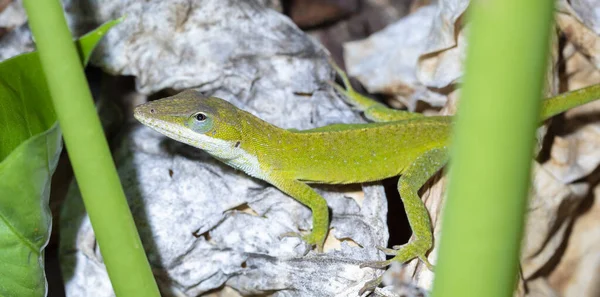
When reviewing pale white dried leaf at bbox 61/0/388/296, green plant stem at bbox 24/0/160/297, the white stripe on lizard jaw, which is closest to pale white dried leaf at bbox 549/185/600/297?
pale white dried leaf at bbox 61/0/388/296

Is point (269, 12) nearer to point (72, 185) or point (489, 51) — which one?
point (72, 185)

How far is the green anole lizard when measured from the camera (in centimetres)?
248

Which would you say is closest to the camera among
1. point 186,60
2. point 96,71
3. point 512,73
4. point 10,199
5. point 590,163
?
point 512,73

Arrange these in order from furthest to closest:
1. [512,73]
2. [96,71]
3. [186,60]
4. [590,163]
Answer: [96,71]
[186,60]
[590,163]
[512,73]

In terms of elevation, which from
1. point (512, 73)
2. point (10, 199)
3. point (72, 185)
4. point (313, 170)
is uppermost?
point (512, 73)

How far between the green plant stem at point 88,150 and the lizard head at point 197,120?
95cm

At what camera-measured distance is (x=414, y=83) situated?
3213 mm

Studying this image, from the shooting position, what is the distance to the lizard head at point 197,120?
8.05 ft

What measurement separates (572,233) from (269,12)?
74.9 inches

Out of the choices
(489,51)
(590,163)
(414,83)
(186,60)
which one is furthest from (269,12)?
(489,51)

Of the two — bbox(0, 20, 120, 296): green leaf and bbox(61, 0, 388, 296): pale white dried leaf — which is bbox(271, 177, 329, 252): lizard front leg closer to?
bbox(61, 0, 388, 296): pale white dried leaf

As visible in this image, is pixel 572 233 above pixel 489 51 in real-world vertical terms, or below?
below

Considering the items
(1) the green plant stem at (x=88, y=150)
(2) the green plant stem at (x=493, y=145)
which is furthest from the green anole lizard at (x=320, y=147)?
→ (2) the green plant stem at (x=493, y=145)

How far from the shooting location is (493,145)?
Answer: 76 cm
